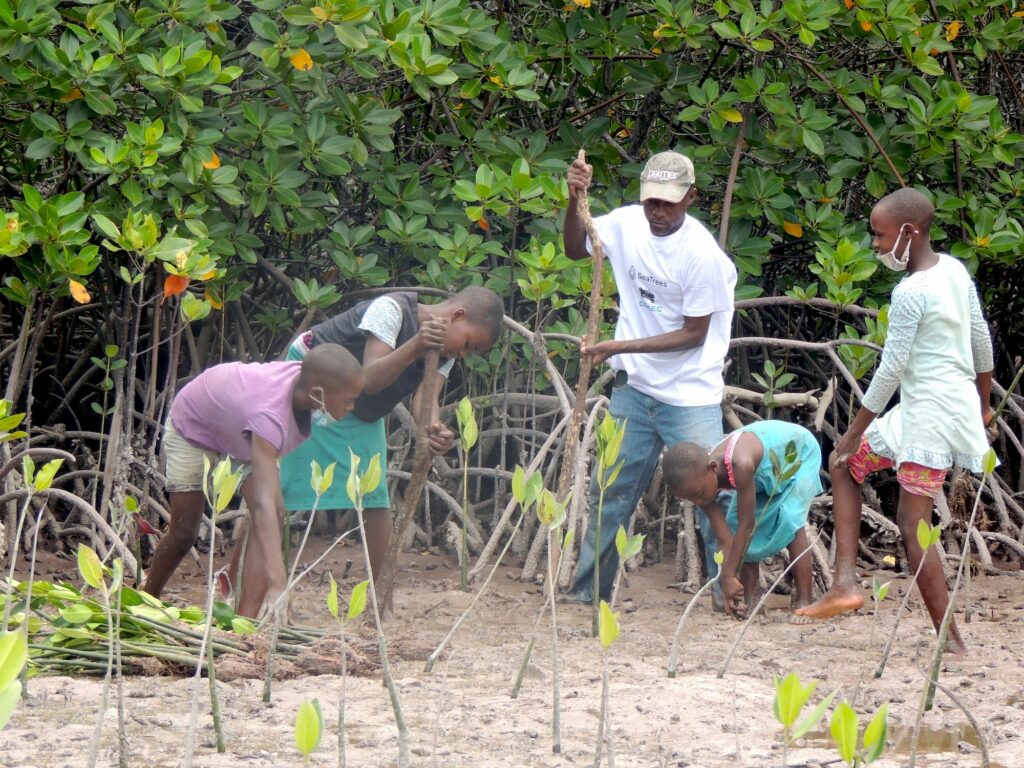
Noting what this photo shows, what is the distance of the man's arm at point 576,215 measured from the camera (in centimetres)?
368

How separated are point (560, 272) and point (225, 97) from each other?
4.27ft

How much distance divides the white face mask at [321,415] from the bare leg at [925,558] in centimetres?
155

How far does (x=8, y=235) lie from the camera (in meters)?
3.55

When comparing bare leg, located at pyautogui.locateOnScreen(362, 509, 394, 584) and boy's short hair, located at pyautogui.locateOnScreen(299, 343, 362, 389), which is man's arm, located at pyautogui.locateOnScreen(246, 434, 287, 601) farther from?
bare leg, located at pyautogui.locateOnScreen(362, 509, 394, 584)

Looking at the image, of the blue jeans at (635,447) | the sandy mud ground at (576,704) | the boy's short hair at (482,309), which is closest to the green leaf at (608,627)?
the sandy mud ground at (576,704)

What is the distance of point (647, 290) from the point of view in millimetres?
4082

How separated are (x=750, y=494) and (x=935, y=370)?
0.80m

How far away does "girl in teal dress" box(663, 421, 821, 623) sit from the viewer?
4055 mm

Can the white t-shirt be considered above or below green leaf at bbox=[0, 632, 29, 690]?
above

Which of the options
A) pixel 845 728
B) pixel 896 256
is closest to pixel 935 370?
pixel 896 256

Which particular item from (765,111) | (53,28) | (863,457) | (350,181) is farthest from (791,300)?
(53,28)

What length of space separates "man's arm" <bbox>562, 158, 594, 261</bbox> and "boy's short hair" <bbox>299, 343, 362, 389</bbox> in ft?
2.57

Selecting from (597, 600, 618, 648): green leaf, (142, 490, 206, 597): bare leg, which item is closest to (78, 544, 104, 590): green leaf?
(597, 600, 618, 648): green leaf

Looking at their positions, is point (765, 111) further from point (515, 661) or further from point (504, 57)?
point (515, 661)
